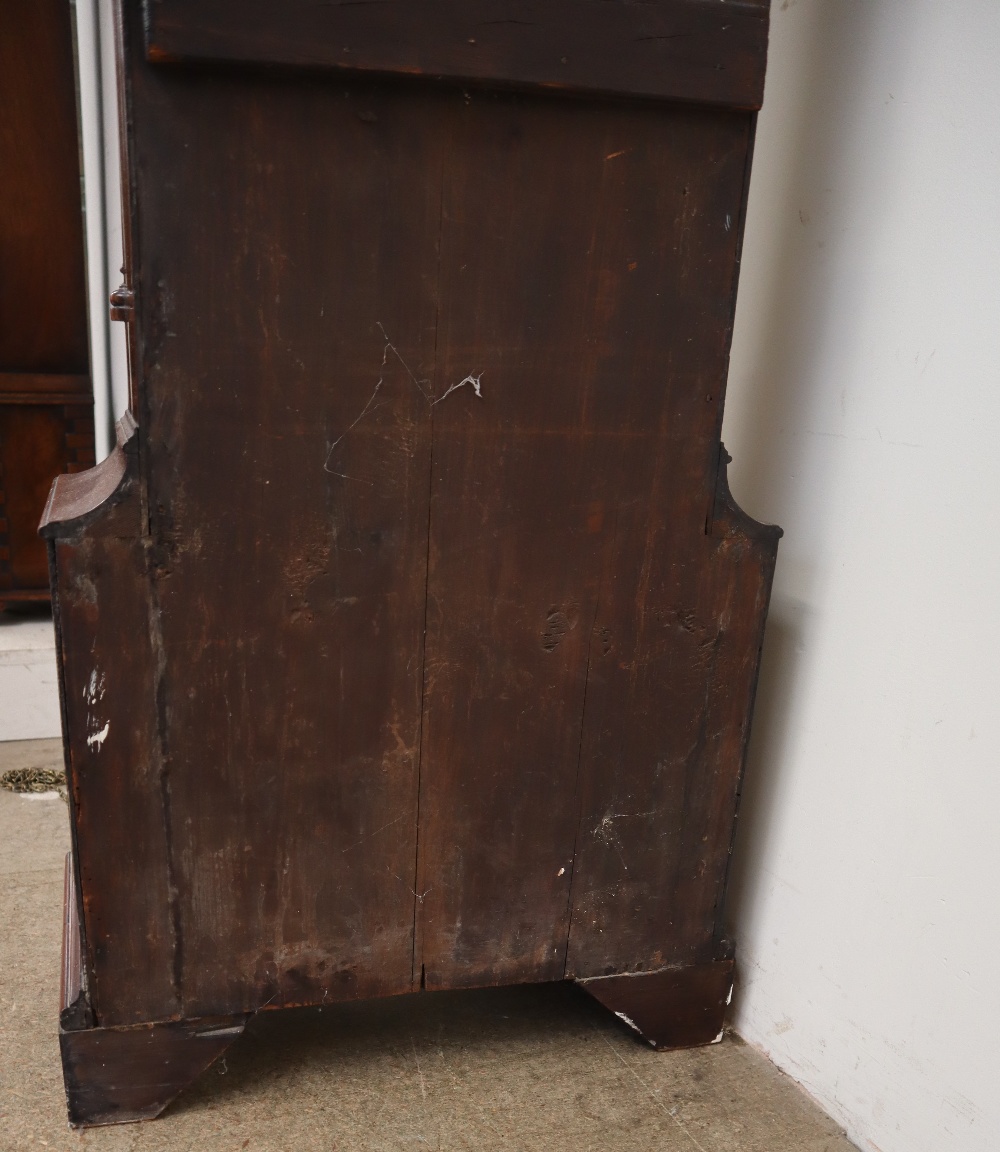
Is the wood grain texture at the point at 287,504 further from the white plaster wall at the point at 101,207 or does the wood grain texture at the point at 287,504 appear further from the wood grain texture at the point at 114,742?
the white plaster wall at the point at 101,207

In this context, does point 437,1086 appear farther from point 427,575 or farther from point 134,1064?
point 427,575

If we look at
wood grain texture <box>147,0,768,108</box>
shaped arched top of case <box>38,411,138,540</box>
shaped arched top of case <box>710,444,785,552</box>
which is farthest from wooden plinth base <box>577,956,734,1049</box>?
wood grain texture <box>147,0,768,108</box>

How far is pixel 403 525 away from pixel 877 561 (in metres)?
0.61

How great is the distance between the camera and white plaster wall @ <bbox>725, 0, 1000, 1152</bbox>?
116 centimetres

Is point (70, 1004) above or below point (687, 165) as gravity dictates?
below

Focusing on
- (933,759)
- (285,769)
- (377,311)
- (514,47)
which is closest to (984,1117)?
(933,759)

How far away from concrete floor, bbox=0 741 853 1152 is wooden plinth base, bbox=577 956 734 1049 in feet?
0.11

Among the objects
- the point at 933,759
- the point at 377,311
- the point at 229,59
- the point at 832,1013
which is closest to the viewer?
the point at 229,59

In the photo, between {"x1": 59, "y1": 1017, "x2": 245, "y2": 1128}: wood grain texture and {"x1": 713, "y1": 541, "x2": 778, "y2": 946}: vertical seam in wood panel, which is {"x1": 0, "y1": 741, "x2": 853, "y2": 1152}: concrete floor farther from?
{"x1": 713, "y1": 541, "x2": 778, "y2": 946}: vertical seam in wood panel

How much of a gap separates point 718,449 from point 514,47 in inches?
20.3

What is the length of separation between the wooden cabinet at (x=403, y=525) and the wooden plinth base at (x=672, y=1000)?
62 millimetres

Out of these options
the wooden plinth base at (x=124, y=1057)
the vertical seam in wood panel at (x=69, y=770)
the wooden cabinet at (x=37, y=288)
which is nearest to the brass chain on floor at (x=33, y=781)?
the wooden cabinet at (x=37, y=288)

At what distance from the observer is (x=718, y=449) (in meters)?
1.25

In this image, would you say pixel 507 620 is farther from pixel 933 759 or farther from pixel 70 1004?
pixel 70 1004
